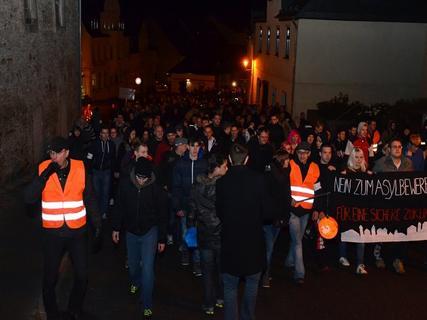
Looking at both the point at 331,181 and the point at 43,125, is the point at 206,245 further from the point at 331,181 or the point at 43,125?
the point at 43,125

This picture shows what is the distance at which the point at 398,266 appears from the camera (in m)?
9.88

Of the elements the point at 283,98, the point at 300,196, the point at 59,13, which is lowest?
the point at 283,98

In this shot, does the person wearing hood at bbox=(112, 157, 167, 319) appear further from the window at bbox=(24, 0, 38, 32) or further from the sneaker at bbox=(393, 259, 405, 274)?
the window at bbox=(24, 0, 38, 32)

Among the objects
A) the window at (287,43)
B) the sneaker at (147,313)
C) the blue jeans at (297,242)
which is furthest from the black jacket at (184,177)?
the window at (287,43)

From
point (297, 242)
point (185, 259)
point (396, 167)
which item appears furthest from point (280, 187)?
point (396, 167)

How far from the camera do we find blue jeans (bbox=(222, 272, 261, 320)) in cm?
673

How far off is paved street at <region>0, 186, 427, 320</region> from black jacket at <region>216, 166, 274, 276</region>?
1.77 meters

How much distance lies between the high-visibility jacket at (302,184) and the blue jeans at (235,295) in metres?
2.66

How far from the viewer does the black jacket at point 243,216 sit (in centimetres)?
645

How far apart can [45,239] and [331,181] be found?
14.6 feet

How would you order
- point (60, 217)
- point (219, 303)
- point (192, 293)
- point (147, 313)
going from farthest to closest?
point (192, 293)
point (219, 303)
point (147, 313)
point (60, 217)

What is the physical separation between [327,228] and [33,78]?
12.6m

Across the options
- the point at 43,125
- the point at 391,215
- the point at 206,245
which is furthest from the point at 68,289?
the point at 43,125

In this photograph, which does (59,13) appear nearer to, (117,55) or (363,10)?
(363,10)
